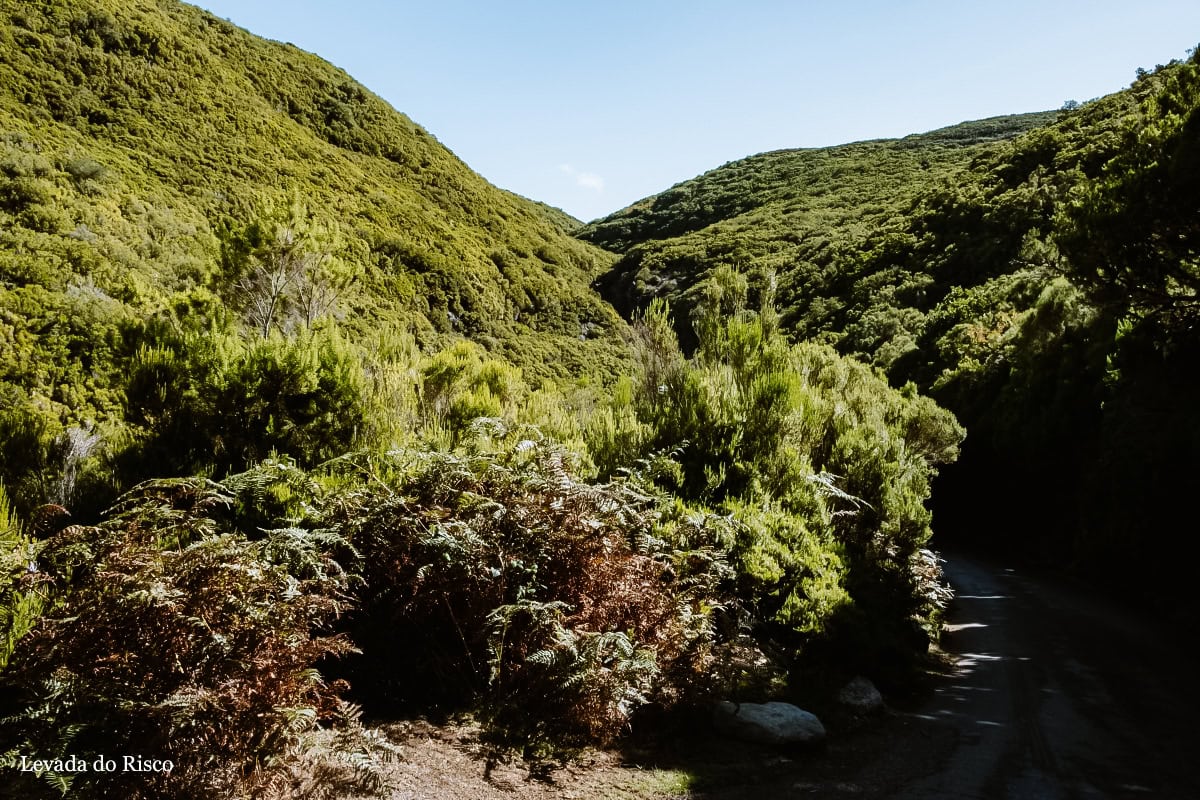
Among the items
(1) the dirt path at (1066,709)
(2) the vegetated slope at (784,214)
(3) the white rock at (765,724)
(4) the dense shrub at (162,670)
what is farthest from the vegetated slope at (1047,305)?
(4) the dense shrub at (162,670)

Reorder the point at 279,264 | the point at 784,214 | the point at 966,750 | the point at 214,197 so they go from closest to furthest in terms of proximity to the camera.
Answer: the point at 966,750, the point at 279,264, the point at 214,197, the point at 784,214

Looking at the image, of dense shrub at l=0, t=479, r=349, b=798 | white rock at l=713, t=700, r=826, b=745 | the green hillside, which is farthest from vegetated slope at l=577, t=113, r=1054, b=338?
dense shrub at l=0, t=479, r=349, b=798

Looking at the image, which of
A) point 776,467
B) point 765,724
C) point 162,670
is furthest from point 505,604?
point 776,467

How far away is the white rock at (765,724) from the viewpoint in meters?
5.28

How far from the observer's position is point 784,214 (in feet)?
250

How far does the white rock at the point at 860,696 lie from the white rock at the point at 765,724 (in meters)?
1.34

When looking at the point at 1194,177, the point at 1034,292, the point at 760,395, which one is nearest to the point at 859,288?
the point at 1034,292

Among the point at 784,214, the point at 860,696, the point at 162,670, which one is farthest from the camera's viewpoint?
the point at 784,214

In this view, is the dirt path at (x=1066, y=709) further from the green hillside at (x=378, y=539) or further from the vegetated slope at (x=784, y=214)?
the vegetated slope at (x=784, y=214)

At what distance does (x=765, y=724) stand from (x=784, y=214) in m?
77.9

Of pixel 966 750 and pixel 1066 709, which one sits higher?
pixel 966 750

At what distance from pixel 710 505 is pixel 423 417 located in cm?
414

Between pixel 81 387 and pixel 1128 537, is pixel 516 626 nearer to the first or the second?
pixel 1128 537

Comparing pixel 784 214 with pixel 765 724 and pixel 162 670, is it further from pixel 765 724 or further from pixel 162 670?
pixel 162 670
